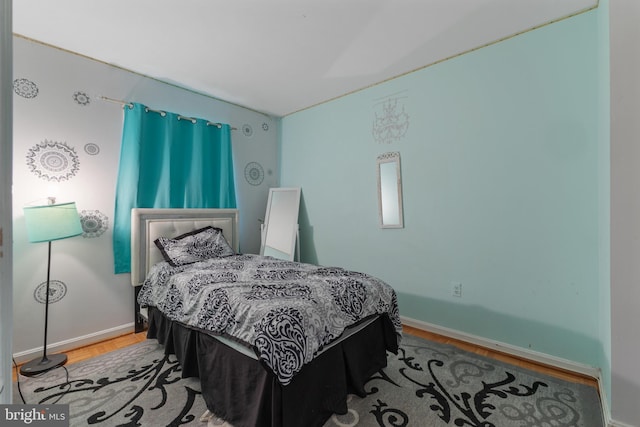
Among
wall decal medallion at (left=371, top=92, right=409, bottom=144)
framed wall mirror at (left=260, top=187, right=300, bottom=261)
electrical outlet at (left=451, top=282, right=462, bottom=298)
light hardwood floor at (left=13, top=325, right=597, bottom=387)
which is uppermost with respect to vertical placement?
wall decal medallion at (left=371, top=92, right=409, bottom=144)

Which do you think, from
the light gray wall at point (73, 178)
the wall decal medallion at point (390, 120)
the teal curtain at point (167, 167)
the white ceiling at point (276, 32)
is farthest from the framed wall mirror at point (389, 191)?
the light gray wall at point (73, 178)

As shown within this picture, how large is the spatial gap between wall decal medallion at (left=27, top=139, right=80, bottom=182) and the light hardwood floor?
1.46m

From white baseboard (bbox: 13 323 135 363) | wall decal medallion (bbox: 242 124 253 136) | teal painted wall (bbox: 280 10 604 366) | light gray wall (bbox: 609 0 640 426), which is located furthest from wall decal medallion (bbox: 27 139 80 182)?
light gray wall (bbox: 609 0 640 426)

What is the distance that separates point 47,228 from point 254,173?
2.23 metres

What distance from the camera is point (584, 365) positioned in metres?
2.02

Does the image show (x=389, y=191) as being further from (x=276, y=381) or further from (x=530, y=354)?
(x=276, y=381)

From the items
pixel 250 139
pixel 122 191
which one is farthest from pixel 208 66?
pixel 122 191

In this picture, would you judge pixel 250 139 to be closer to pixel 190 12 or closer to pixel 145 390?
pixel 190 12

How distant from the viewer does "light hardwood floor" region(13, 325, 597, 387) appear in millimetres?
2018

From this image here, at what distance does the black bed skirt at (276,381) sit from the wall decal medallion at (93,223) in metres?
1.28

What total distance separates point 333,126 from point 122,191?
7.73 ft

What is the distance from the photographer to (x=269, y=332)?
1390 mm

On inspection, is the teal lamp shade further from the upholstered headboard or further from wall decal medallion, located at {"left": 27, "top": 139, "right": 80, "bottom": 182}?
the upholstered headboard

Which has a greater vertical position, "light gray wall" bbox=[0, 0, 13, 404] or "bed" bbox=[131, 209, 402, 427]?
"light gray wall" bbox=[0, 0, 13, 404]
